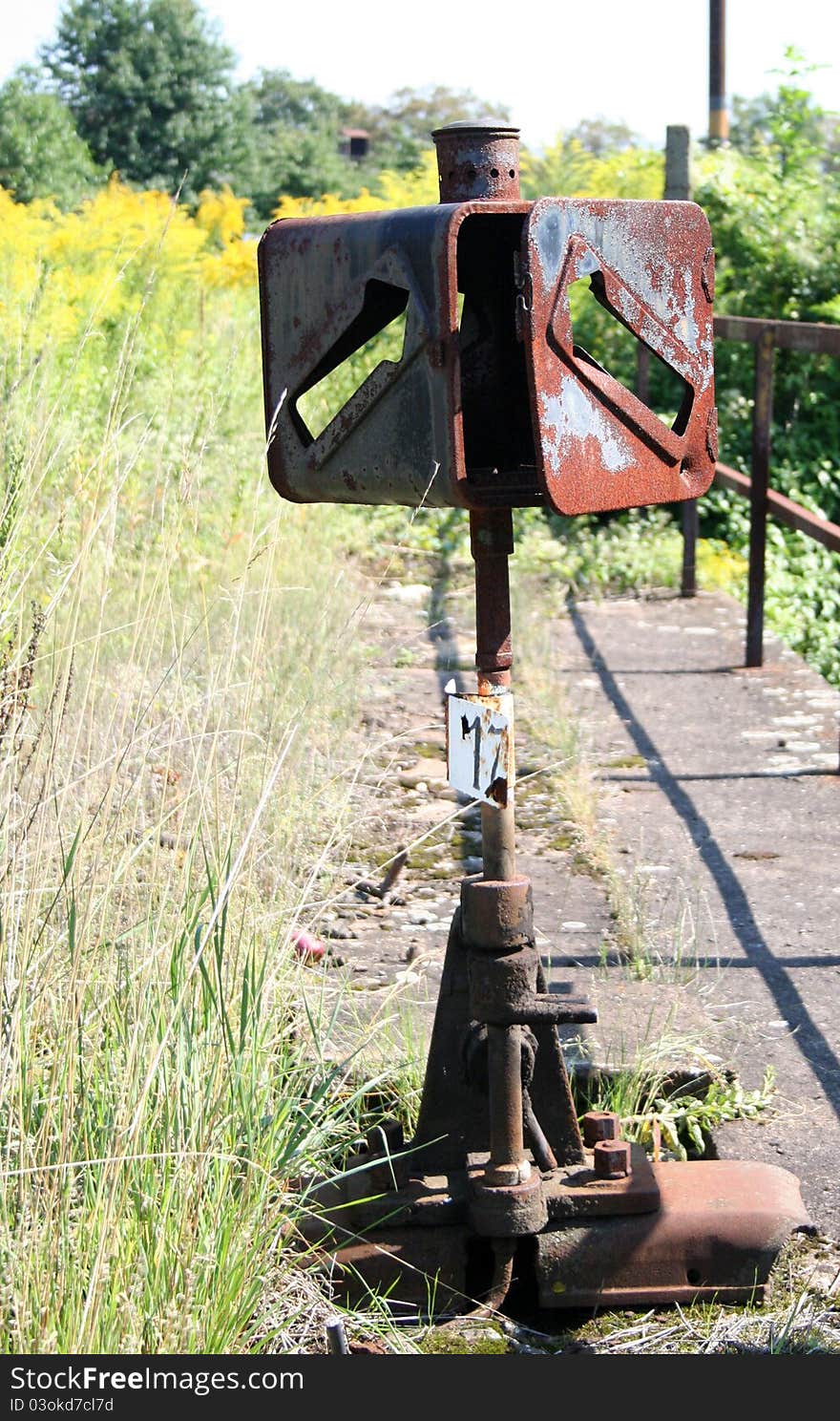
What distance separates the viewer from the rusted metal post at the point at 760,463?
222 inches

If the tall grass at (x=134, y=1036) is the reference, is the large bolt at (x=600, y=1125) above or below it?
below

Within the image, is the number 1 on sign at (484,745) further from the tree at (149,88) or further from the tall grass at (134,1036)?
the tree at (149,88)

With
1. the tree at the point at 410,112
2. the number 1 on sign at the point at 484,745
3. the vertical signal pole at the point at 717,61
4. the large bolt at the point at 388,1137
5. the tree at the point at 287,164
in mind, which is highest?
the tree at the point at 410,112

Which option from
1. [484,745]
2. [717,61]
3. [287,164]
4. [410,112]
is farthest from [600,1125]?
[410,112]

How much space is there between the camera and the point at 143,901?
2557mm

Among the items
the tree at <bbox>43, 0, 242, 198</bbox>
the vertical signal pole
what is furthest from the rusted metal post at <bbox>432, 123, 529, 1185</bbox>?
the tree at <bbox>43, 0, 242, 198</bbox>

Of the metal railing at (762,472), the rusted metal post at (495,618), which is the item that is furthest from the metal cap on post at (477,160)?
the metal railing at (762,472)

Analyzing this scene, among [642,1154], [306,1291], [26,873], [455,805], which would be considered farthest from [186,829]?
[455,805]

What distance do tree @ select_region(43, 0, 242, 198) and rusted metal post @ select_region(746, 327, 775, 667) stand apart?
32633 mm

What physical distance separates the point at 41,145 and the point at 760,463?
76.9 ft

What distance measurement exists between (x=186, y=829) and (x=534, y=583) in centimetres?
504

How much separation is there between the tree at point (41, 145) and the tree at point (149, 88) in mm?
6175

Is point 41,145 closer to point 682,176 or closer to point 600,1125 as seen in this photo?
point 682,176

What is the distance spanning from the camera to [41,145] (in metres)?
26.1
